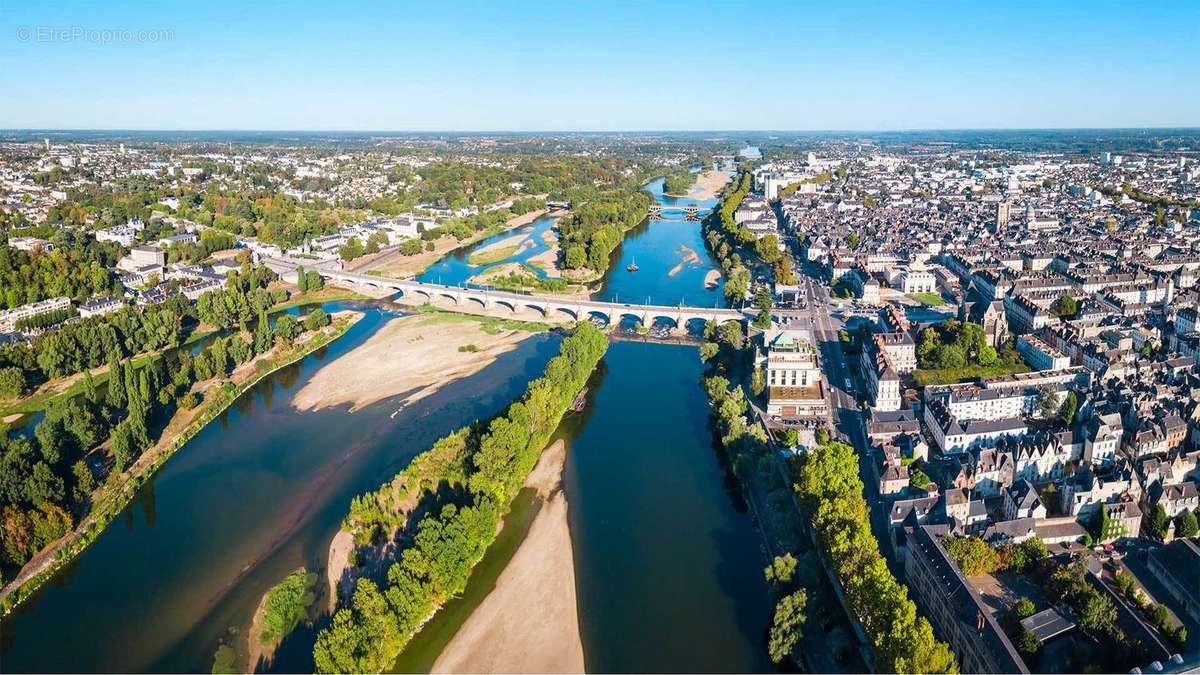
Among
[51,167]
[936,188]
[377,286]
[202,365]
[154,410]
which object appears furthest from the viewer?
[51,167]

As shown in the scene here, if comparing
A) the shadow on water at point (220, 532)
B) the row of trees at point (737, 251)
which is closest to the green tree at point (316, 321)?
the shadow on water at point (220, 532)

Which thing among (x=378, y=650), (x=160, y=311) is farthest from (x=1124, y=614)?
(x=160, y=311)

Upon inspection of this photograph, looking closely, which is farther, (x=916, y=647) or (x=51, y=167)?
(x=51, y=167)

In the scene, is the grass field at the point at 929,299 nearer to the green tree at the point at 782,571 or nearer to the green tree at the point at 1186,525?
the green tree at the point at 1186,525

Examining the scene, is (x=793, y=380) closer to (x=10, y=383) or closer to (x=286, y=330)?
(x=286, y=330)

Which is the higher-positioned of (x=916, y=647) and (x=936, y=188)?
(x=936, y=188)

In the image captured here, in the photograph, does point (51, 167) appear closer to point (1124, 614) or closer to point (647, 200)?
point (647, 200)

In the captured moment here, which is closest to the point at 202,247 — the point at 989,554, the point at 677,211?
the point at 677,211

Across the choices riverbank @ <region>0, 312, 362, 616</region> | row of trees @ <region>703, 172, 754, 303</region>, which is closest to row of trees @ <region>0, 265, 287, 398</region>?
riverbank @ <region>0, 312, 362, 616</region>
